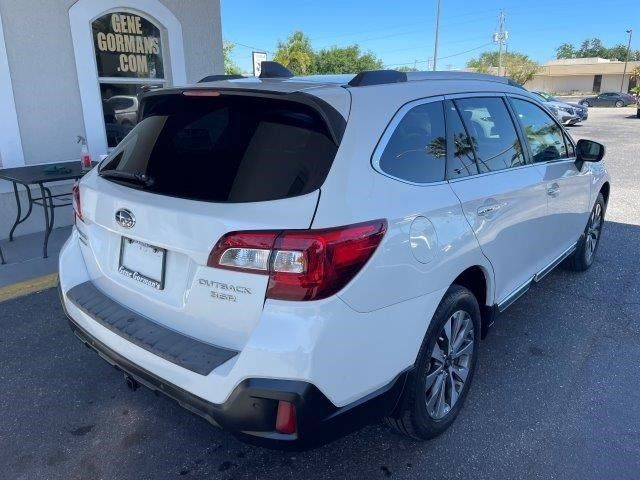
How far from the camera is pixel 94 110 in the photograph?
20.4 feet

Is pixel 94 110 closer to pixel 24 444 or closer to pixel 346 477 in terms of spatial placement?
pixel 24 444

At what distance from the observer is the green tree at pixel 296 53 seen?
43.0 meters

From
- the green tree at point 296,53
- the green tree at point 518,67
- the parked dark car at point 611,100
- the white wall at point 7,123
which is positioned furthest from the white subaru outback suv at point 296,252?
the green tree at point 518,67

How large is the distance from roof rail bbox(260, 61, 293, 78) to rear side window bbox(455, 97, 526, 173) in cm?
97

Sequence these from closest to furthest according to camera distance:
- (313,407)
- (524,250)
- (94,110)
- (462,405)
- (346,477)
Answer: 1. (313,407)
2. (346,477)
3. (462,405)
4. (524,250)
5. (94,110)

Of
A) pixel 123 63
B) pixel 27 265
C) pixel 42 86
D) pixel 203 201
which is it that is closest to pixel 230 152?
pixel 203 201

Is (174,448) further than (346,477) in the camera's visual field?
Yes

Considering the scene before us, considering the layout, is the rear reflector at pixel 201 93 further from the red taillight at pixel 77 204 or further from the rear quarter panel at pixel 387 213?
the red taillight at pixel 77 204

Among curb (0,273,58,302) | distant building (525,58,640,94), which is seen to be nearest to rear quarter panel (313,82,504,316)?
curb (0,273,58,302)

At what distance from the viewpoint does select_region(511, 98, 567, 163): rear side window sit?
351cm

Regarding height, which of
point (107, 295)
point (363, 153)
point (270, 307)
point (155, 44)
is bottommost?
point (107, 295)

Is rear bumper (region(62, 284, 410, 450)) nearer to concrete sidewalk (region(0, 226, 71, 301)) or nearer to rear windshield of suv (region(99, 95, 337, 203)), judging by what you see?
rear windshield of suv (region(99, 95, 337, 203))

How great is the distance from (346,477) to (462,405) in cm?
82

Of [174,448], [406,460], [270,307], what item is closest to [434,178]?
[270,307]
